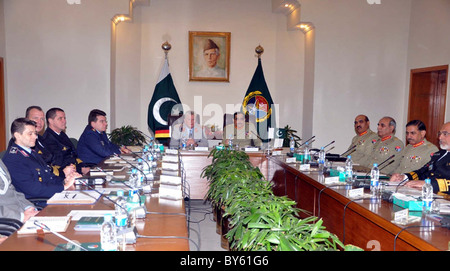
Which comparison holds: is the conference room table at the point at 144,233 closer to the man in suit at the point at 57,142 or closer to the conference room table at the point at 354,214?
the conference room table at the point at 354,214

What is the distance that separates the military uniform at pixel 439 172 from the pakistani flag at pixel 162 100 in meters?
4.26

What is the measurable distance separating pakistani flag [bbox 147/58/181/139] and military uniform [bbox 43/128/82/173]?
250 centimetres

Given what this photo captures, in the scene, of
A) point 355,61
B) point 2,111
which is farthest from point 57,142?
point 355,61

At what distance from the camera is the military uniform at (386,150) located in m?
4.02

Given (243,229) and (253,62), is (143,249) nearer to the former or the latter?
(243,229)

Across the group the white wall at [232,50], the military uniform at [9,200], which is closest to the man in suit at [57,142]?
the military uniform at [9,200]

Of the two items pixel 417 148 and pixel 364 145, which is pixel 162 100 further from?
pixel 417 148

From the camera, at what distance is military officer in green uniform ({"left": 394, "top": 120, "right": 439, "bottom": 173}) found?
134 inches

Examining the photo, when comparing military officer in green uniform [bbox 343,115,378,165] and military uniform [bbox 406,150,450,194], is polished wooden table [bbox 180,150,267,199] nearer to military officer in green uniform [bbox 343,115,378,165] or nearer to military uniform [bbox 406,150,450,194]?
military officer in green uniform [bbox 343,115,378,165]

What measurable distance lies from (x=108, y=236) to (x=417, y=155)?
3042 mm

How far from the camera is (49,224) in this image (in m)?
1.65

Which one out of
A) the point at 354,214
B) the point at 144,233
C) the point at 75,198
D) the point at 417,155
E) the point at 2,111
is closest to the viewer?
the point at 144,233

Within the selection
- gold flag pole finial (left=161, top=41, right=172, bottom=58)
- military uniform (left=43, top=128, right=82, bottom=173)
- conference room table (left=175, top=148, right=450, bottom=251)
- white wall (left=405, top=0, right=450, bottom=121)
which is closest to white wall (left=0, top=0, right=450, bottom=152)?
white wall (left=405, top=0, right=450, bottom=121)

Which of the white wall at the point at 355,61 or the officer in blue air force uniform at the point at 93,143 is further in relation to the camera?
the white wall at the point at 355,61
